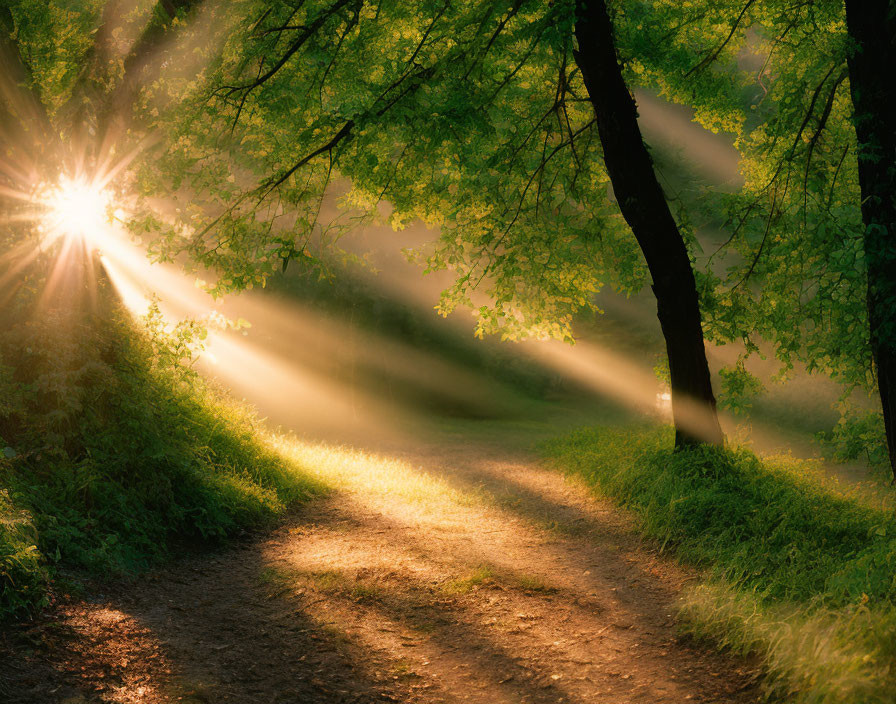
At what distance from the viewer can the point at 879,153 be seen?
5586 mm

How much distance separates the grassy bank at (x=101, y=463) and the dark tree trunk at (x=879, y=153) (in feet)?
21.2

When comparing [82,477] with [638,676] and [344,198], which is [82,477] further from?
[344,198]

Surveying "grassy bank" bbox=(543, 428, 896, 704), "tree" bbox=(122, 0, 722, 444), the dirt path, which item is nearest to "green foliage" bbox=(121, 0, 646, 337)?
"tree" bbox=(122, 0, 722, 444)

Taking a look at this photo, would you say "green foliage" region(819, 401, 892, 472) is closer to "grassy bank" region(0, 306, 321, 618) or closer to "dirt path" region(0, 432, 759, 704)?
"dirt path" region(0, 432, 759, 704)

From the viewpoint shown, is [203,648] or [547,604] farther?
[547,604]

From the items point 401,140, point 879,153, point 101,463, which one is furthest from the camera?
point 401,140

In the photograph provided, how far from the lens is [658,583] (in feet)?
18.6

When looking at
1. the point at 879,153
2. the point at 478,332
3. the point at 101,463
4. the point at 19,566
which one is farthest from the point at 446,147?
the point at 19,566

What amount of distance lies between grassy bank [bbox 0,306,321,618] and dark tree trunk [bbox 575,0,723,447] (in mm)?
5248

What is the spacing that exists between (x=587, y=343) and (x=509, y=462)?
12365 mm

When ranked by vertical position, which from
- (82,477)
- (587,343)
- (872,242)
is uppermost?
(587,343)

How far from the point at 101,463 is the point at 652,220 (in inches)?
253

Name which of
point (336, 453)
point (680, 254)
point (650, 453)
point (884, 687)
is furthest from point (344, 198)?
point (884, 687)

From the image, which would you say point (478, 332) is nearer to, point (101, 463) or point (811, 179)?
point (811, 179)
